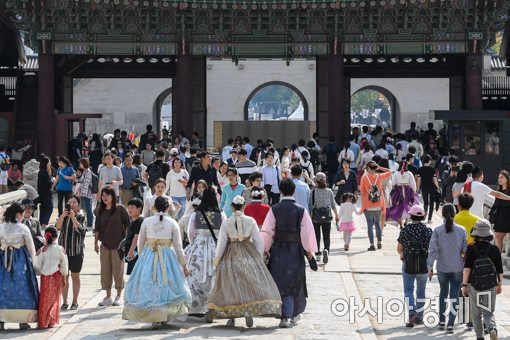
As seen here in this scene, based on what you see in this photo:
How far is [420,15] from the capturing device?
35000 mm

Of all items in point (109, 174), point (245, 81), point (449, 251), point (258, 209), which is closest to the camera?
point (449, 251)

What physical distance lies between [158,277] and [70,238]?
2225 mm

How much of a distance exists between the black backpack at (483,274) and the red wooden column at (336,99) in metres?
22.2

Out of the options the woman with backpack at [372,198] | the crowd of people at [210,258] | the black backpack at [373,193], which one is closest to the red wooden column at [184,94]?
the woman with backpack at [372,198]

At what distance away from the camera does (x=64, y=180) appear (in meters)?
24.2

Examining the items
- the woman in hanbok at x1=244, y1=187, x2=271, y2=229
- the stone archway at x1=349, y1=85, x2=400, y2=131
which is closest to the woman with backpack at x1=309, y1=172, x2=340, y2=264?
the woman in hanbok at x1=244, y1=187, x2=271, y2=229

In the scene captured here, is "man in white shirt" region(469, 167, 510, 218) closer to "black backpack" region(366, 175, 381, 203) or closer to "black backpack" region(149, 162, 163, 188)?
"black backpack" region(366, 175, 381, 203)

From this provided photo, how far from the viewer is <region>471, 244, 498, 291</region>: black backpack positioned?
13148 millimetres

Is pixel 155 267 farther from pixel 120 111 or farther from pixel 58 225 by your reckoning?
pixel 120 111

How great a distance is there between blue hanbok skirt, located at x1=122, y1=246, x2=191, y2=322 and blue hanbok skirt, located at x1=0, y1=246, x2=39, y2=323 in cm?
114

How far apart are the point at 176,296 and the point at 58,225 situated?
8.02 ft

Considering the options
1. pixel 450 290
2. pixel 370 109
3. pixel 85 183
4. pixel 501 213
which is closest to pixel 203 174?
pixel 85 183

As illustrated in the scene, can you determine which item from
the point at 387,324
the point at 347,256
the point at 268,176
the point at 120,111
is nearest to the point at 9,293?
the point at 387,324

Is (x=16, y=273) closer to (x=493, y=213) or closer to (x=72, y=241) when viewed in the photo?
(x=72, y=241)
